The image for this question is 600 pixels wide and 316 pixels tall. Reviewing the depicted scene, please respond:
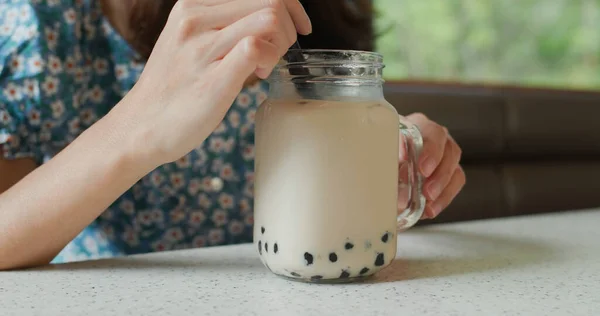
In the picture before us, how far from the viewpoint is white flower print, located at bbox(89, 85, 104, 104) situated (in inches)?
39.6

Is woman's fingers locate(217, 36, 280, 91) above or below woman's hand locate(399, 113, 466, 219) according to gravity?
above

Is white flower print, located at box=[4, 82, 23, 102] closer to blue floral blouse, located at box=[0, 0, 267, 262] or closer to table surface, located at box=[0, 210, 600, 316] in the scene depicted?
blue floral blouse, located at box=[0, 0, 267, 262]

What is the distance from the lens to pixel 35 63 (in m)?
0.87

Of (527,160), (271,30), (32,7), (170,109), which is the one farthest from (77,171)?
(527,160)

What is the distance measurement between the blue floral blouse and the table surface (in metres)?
0.33

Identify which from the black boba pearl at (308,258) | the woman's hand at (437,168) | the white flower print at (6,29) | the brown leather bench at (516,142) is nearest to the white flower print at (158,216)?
the white flower print at (6,29)

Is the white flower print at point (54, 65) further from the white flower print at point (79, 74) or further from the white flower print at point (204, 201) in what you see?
the white flower print at point (204, 201)

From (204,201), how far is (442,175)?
1.56 ft

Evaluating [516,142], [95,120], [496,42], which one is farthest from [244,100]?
[496,42]

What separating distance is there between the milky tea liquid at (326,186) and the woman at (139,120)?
5 cm

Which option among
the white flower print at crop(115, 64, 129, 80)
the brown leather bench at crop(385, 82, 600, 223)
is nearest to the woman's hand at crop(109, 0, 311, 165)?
the white flower print at crop(115, 64, 129, 80)

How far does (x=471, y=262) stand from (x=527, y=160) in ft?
5.24

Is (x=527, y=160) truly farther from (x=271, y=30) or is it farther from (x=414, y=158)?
(x=271, y=30)

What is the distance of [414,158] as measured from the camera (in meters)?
0.65
